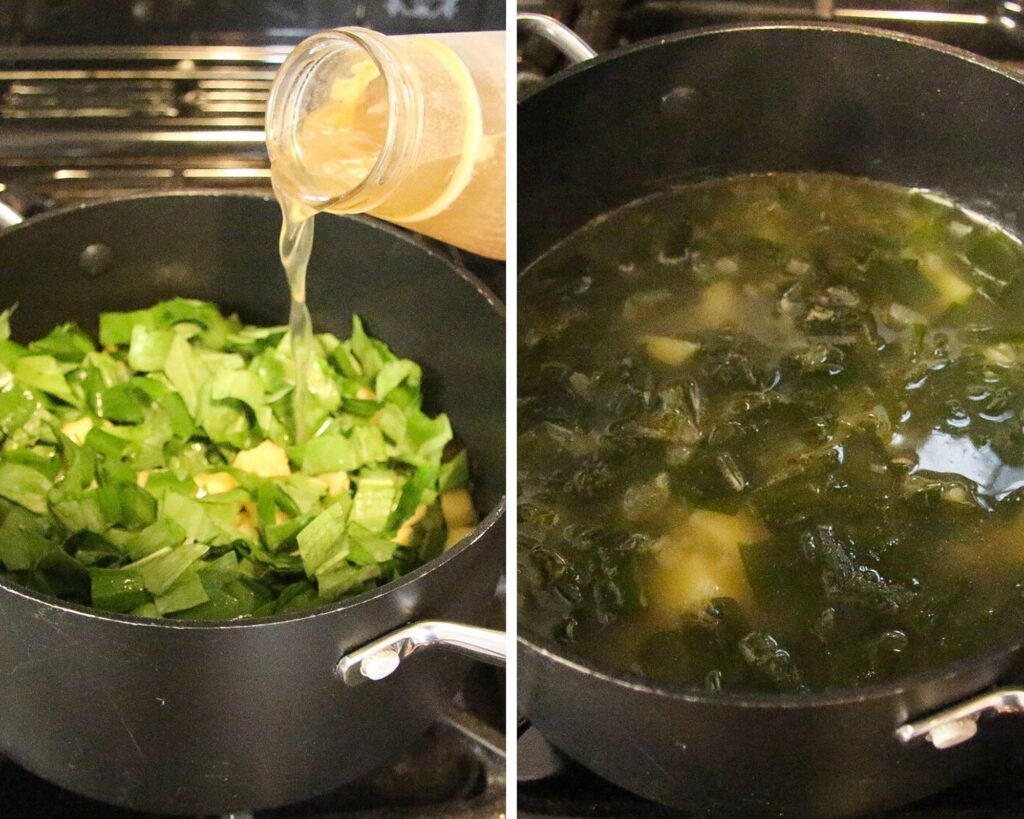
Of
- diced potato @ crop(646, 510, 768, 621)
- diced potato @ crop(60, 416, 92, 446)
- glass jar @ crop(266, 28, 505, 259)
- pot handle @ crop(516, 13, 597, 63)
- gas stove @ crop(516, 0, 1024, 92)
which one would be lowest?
diced potato @ crop(60, 416, 92, 446)

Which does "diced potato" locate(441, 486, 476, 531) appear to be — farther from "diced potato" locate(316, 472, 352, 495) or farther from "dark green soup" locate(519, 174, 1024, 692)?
"dark green soup" locate(519, 174, 1024, 692)

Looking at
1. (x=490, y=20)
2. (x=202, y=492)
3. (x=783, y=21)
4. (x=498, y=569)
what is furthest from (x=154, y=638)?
(x=490, y=20)

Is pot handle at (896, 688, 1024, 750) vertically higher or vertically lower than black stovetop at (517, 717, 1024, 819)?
higher

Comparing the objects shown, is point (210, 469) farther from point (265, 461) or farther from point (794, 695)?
point (794, 695)

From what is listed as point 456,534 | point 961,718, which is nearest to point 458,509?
point 456,534

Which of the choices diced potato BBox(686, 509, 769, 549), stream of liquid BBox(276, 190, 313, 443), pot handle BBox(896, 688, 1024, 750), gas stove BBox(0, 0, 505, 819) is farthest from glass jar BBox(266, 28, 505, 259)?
pot handle BBox(896, 688, 1024, 750)

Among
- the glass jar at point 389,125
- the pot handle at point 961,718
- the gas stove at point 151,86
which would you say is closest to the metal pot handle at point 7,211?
the gas stove at point 151,86
